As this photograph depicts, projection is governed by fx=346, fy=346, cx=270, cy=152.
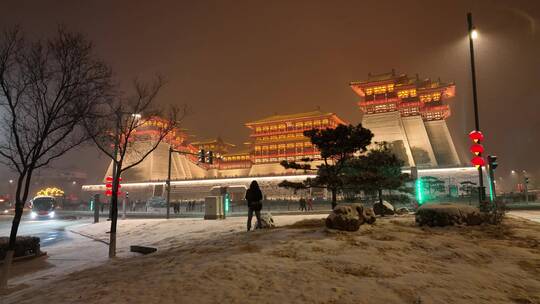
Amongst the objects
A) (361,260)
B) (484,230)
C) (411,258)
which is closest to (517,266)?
(411,258)

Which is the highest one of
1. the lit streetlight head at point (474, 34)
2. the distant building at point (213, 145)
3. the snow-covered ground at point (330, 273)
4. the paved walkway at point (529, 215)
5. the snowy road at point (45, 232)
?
the distant building at point (213, 145)

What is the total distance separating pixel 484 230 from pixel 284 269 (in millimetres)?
7005

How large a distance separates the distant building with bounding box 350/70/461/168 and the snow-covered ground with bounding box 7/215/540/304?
54059 mm

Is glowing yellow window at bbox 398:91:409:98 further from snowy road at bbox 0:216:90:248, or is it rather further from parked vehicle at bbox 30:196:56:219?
parked vehicle at bbox 30:196:56:219

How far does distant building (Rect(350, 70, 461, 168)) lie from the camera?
5975 cm

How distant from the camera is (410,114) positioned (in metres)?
62.3

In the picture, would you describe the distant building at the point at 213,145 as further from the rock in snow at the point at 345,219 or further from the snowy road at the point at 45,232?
the rock in snow at the point at 345,219

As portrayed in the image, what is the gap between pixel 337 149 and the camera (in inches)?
628

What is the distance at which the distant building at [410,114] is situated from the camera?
196 ft

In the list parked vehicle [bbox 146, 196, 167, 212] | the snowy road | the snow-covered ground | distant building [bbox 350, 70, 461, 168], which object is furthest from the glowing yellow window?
the snow-covered ground

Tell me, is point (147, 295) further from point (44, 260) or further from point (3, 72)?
point (44, 260)

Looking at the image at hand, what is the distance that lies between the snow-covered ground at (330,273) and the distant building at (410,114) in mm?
54059

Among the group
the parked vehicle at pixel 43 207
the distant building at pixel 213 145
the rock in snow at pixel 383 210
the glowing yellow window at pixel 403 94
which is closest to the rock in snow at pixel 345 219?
the rock in snow at pixel 383 210

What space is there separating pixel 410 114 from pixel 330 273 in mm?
62238
